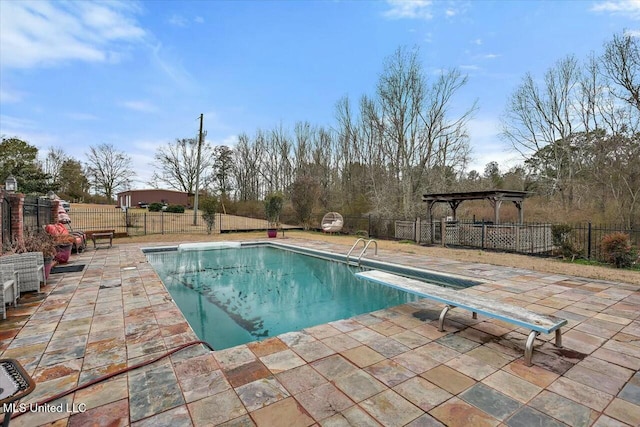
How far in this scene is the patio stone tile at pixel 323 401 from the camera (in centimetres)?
190

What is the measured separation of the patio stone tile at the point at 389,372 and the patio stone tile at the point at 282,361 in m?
0.61

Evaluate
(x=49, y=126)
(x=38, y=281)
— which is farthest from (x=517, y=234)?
(x=49, y=126)

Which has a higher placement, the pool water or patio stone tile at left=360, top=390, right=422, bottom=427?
patio stone tile at left=360, top=390, right=422, bottom=427

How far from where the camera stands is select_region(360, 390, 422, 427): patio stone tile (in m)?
1.83

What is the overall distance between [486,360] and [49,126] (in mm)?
27683

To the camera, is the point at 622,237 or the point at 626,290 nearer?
the point at 626,290

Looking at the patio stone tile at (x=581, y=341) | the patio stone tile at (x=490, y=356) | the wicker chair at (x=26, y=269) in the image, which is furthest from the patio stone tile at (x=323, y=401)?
the wicker chair at (x=26, y=269)

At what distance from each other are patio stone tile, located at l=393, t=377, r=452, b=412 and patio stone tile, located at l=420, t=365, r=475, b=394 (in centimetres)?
6

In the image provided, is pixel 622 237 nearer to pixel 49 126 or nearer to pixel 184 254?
pixel 184 254

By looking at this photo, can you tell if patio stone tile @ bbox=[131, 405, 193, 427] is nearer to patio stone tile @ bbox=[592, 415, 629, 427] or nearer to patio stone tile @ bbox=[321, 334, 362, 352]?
patio stone tile @ bbox=[321, 334, 362, 352]

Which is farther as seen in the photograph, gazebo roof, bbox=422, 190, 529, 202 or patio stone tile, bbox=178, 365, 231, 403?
gazebo roof, bbox=422, 190, 529, 202

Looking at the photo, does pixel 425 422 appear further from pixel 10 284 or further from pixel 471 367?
pixel 10 284

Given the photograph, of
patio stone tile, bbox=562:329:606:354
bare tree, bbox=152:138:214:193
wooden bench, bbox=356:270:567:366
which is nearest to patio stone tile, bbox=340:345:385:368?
wooden bench, bbox=356:270:567:366

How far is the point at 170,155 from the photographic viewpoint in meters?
30.9
